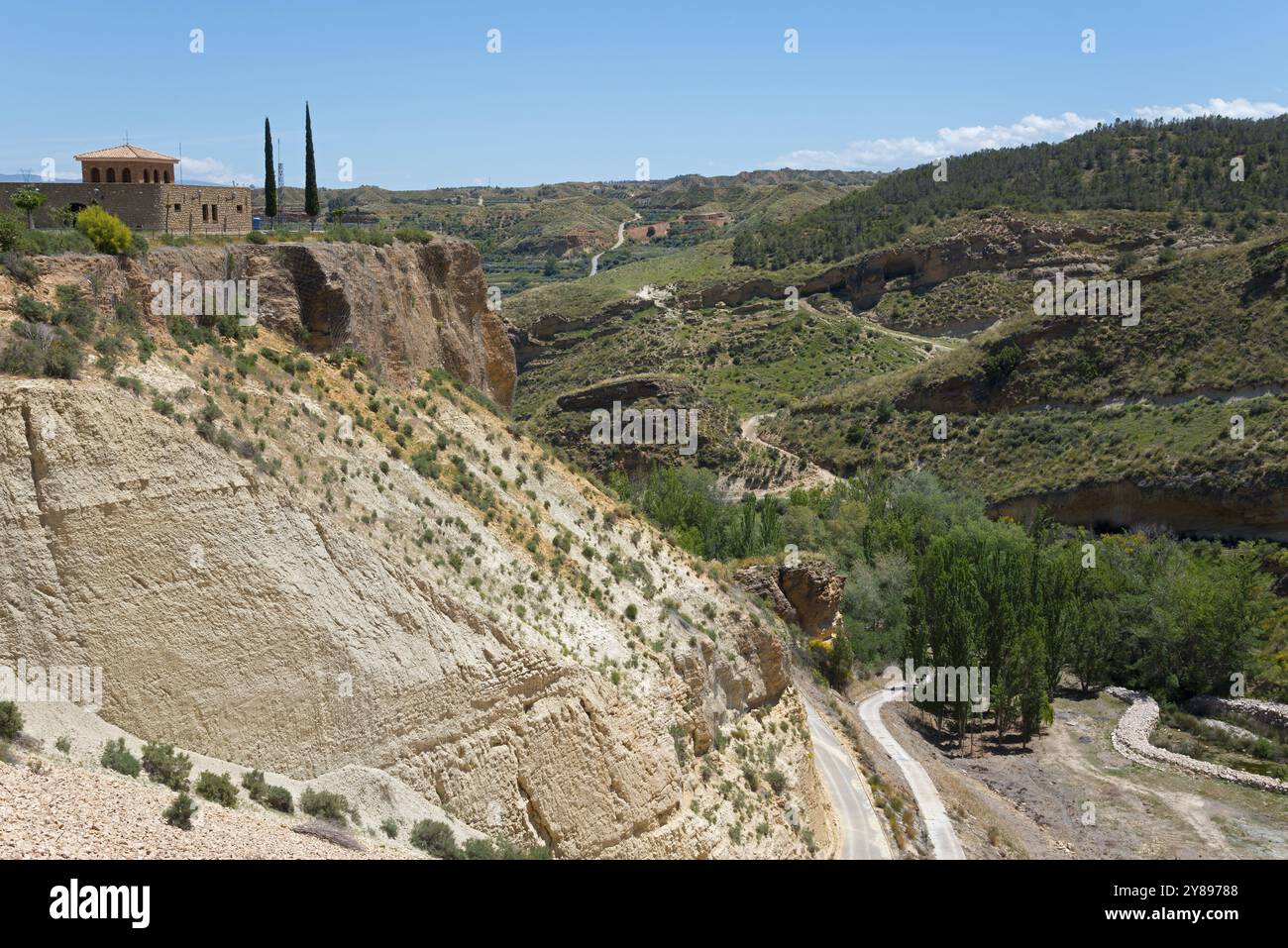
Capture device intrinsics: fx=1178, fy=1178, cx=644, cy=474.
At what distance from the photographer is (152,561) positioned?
1421 centimetres

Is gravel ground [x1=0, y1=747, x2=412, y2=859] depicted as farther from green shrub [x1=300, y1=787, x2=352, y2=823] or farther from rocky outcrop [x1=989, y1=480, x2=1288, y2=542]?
rocky outcrop [x1=989, y1=480, x2=1288, y2=542]

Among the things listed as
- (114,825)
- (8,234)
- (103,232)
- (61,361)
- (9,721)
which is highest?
(103,232)

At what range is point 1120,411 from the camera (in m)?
66.3

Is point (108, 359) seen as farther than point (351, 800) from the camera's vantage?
Yes

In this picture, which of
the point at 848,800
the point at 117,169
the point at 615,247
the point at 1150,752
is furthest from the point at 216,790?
the point at 615,247

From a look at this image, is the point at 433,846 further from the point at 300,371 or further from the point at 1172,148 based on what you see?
the point at 1172,148

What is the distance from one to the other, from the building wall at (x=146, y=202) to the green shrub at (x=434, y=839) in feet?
42.8

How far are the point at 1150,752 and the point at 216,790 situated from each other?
111 ft

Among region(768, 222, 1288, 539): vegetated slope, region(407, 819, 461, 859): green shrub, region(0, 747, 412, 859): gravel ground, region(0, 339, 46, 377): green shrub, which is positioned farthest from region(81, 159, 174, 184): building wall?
region(768, 222, 1288, 539): vegetated slope

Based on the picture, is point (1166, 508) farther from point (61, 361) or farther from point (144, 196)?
point (61, 361)

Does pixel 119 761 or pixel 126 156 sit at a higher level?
pixel 126 156

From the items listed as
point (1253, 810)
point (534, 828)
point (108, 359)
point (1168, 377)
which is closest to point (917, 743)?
point (1253, 810)

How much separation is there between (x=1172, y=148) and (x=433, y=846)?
378ft

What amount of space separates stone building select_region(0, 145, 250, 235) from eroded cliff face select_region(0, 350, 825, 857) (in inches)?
184
